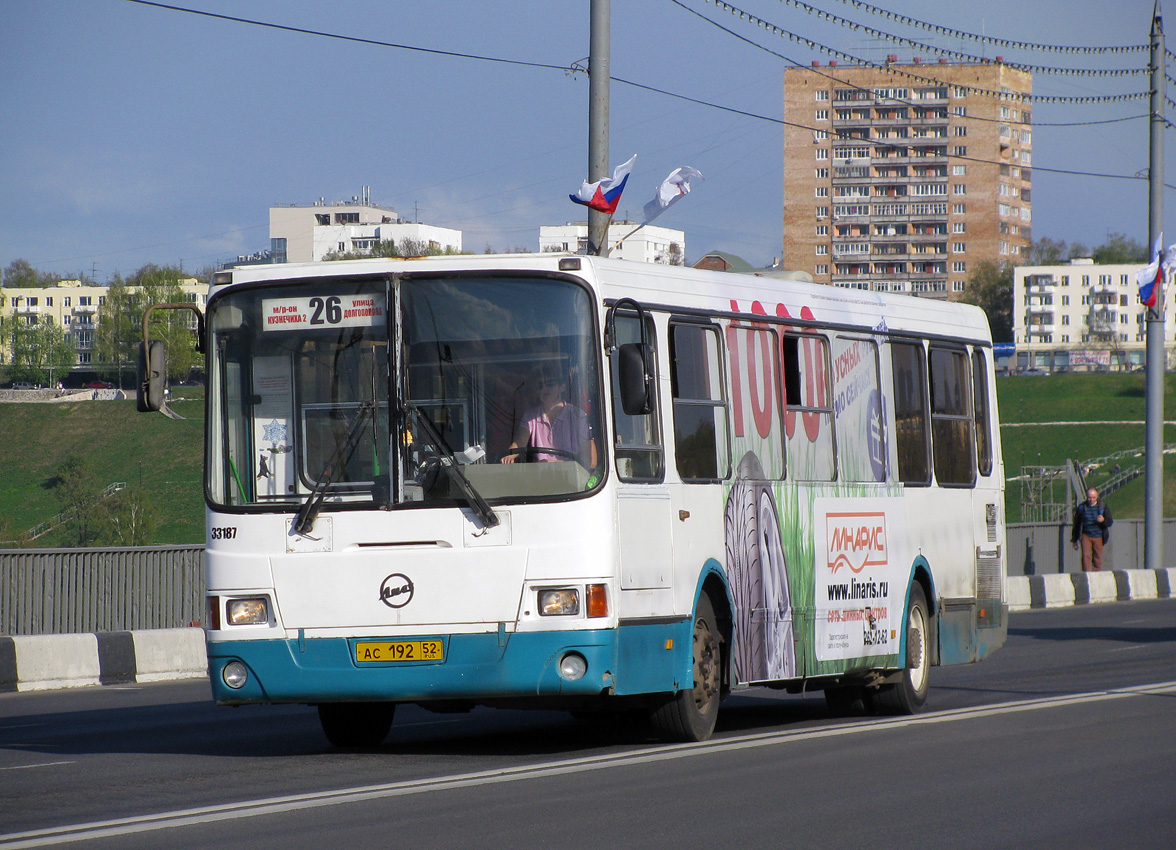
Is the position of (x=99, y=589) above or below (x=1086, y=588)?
above

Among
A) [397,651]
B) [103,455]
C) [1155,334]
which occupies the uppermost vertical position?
[103,455]

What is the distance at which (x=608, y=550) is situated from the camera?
9.69 m

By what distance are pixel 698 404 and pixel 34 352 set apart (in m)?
169

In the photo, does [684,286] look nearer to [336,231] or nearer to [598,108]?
→ [598,108]

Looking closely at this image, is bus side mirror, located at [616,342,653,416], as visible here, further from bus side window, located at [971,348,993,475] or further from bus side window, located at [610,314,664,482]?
bus side window, located at [971,348,993,475]

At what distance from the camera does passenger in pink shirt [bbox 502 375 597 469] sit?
9.79 m

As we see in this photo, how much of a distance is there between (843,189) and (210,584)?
7197 inches

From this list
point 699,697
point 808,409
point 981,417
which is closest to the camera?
point 699,697

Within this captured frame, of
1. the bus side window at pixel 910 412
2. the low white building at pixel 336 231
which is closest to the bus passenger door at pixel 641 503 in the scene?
the bus side window at pixel 910 412

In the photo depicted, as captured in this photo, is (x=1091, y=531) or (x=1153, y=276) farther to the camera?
(x=1091, y=531)

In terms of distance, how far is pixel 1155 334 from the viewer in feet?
107

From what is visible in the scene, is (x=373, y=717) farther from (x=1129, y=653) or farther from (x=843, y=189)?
(x=843, y=189)

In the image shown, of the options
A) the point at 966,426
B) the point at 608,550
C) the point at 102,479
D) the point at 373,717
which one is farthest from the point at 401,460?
the point at 102,479

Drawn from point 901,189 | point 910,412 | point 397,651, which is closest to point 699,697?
point 397,651
